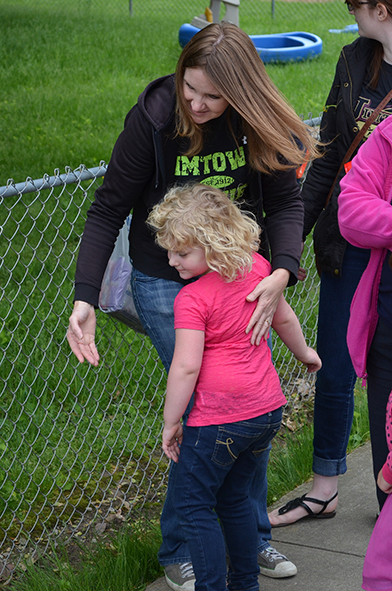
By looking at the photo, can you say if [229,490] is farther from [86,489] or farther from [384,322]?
[86,489]

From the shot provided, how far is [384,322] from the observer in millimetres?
2041

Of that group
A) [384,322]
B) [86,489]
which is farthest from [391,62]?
[86,489]

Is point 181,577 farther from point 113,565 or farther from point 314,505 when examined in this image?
point 314,505

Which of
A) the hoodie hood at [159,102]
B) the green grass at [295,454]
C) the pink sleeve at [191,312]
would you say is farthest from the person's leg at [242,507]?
the hoodie hood at [159,102]

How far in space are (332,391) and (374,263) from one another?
98 cm

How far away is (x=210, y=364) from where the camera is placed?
2125 millimetres

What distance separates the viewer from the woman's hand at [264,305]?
7.02ft

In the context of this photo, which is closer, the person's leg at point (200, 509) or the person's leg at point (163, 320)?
the person's leg at point (200, 509)

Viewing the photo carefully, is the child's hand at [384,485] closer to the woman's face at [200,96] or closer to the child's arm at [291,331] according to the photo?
the child's arm at [291,331]

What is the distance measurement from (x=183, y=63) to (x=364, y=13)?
717mm

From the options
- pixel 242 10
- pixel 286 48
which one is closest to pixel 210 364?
pixel 286 48

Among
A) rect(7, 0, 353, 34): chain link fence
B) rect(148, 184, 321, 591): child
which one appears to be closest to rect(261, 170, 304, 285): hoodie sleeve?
rect(148, 184, 321, 591): child

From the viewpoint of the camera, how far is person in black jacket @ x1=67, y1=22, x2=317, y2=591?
6.97 feet

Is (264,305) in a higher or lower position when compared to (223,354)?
higher
